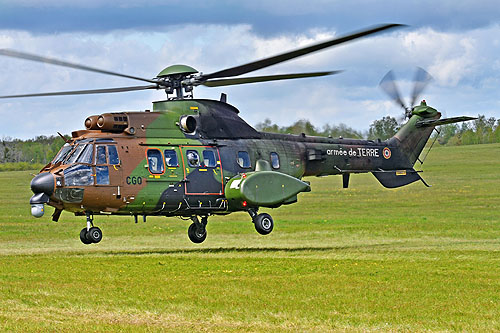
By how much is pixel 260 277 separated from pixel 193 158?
6156mm

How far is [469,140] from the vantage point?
5630 inches

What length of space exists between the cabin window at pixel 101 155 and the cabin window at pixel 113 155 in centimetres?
17

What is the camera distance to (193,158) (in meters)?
24.4

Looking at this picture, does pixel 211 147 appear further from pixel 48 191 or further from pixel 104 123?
pixel 48 191

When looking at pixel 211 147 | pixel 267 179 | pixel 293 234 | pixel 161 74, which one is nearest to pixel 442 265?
pixel 267 179

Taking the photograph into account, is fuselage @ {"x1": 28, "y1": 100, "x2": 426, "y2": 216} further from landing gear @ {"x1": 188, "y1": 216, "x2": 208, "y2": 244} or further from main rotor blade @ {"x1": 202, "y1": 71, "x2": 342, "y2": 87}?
landing gear @ {"x1": 188, "y1": 216, "x2": 208, "y2": 244}

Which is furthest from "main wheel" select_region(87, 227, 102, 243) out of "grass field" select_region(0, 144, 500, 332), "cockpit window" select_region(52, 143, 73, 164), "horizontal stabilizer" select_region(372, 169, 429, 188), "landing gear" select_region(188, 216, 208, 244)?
"horizontal stabilizer" select_region(372, 169, 429, 188)

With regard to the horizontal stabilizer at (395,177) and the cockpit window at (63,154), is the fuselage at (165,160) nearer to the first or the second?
the cockpit window at (63,154)

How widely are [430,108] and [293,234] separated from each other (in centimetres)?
818

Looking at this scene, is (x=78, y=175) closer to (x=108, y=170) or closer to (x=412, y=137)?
(x=108, y=170)

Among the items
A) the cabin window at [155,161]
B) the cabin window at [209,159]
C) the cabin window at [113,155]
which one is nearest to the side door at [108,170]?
the cabin window at [113,155]

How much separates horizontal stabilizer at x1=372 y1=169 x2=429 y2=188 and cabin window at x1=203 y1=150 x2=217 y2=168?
7887mm

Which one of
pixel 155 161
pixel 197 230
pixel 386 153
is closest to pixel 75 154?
pixel 155 161

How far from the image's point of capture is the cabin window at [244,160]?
84.3 feet
